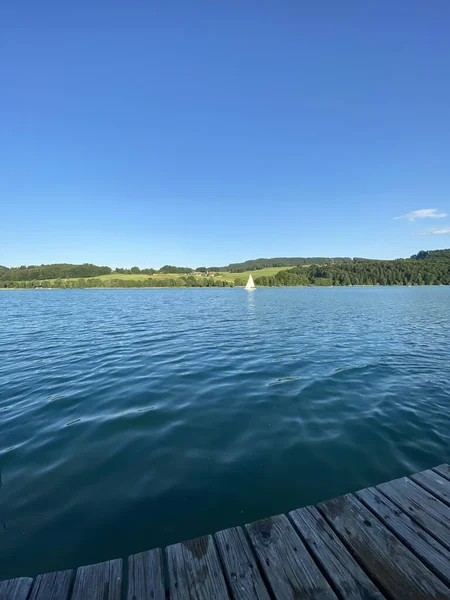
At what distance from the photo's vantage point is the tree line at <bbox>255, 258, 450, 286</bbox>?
5699 inches

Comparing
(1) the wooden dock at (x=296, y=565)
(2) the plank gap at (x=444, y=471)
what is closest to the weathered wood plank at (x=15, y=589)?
(1) the wooden dock at (x=296, y=565)

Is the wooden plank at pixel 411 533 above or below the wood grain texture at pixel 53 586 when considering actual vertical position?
below

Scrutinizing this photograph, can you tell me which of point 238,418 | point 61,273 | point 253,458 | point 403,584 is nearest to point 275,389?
point 238,418

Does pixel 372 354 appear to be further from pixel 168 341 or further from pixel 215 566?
pixel 215 566

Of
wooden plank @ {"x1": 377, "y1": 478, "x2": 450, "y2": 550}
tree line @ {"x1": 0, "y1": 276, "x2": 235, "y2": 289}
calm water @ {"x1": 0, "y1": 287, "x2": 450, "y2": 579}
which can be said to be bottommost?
calm water @ {"x1": 0, "y1": 287, "x2": 450, "y2": 579}

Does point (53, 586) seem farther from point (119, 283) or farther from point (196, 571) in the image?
point (119, 283)

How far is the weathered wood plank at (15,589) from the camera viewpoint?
2.54 meters

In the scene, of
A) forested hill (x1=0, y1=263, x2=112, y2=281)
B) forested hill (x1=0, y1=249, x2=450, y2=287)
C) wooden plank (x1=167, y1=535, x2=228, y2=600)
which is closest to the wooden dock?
wooden plank (x1=167, y1=535, x2=228, y2=600)

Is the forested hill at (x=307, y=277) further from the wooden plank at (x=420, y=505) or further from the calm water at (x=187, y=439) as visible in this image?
the wooden plank at (x=420, y=505)

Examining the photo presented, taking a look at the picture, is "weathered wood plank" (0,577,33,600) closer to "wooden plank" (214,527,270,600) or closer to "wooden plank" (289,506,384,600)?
"wooden plank" (214,527,270,600)

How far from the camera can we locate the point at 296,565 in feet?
9.20

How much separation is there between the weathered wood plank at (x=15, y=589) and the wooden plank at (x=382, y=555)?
314cm

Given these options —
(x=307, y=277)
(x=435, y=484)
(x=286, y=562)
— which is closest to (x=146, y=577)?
(x=286, y=562)

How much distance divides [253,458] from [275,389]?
384 centimetres
